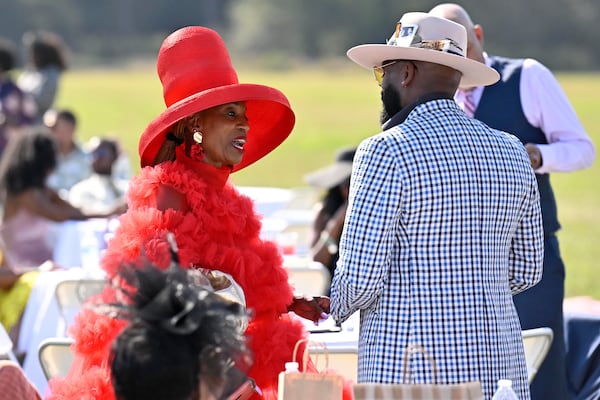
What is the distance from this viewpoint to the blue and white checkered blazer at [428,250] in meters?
3.34

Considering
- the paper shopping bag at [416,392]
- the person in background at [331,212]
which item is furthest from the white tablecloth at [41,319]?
the paper shopping bag at [416,392]

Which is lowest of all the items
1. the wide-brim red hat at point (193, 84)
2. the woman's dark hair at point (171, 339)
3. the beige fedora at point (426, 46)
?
the woman's dark hair at point (171, 339)

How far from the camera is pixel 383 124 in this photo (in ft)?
12.2

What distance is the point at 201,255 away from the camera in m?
3.79

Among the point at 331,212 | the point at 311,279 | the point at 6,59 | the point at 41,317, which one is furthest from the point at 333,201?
the point at 6,59

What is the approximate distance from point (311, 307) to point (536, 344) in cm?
112

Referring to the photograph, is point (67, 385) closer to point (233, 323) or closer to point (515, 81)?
point (233, 323)

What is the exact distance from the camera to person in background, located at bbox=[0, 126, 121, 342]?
327 inches

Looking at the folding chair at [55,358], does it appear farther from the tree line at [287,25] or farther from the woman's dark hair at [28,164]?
the tree line at [287,25]

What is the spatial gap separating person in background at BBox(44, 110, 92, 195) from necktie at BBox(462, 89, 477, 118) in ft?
23.1

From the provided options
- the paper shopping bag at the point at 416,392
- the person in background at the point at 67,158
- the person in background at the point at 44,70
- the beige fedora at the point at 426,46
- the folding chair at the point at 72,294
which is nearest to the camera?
the paper shopping bag at the point at 416,392

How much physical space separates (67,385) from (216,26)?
76.9m

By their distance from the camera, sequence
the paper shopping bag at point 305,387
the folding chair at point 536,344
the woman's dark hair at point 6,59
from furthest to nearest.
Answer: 1. the woman's dark hair at point 6,59
2. the folding chair at point 536,344
3. the paper shopping bag at point 305,387

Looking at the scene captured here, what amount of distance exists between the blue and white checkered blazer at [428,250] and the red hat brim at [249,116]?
26.1 inches
